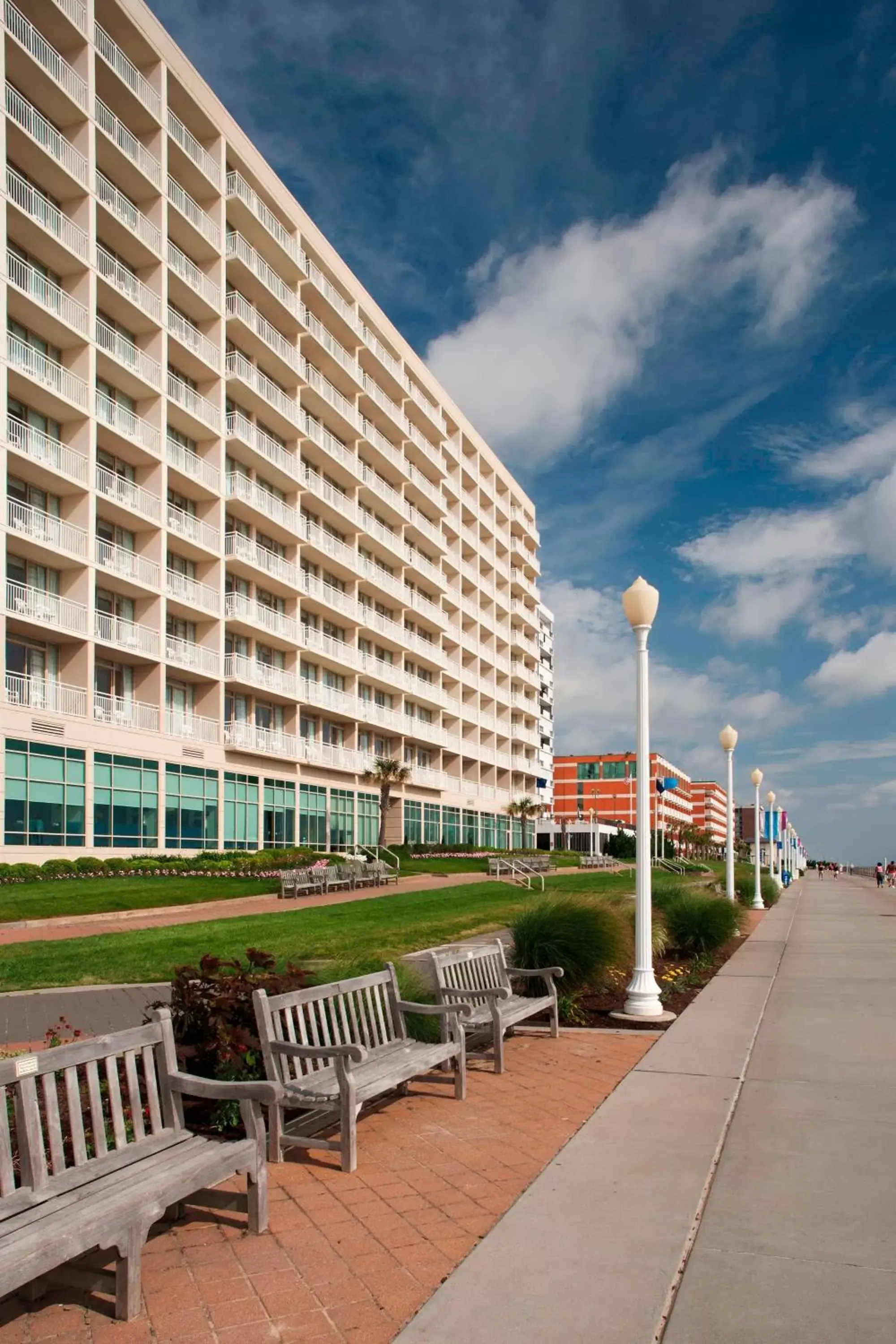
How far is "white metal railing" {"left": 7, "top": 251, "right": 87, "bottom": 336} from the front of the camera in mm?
29266

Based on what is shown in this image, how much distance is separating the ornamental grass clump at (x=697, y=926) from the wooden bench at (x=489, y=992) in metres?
5.53

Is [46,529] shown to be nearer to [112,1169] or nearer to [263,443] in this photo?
[263,443]

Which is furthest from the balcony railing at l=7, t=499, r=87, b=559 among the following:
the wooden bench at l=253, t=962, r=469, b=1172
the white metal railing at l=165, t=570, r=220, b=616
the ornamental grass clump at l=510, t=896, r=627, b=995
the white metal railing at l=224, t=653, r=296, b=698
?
the wooden bench at l=253, t=962, r=469, b=1172

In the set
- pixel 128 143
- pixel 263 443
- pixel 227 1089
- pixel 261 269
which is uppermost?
pixel 128 143

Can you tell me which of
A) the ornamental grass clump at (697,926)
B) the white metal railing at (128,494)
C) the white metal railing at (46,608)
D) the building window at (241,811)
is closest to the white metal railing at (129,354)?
the white metal railing at (128,494)

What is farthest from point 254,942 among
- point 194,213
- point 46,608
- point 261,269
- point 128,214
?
point 261,269

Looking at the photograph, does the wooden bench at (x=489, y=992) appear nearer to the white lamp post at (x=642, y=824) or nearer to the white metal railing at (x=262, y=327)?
the white lamp post at (x=642, y=824)

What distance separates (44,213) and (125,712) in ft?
49.3

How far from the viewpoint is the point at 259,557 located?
134 ft

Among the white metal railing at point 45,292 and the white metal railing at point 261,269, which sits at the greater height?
the white metal railing at point 261,269

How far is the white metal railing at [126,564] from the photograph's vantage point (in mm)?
32344

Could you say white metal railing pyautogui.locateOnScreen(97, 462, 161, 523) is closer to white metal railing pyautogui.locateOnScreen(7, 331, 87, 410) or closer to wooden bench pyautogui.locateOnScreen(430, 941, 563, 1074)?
white metal railing pyautogui.locateOnScreen(7, 331, 87, 410)

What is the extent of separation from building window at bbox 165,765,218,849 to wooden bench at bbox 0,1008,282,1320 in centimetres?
3086

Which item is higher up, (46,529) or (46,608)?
(46,529)
